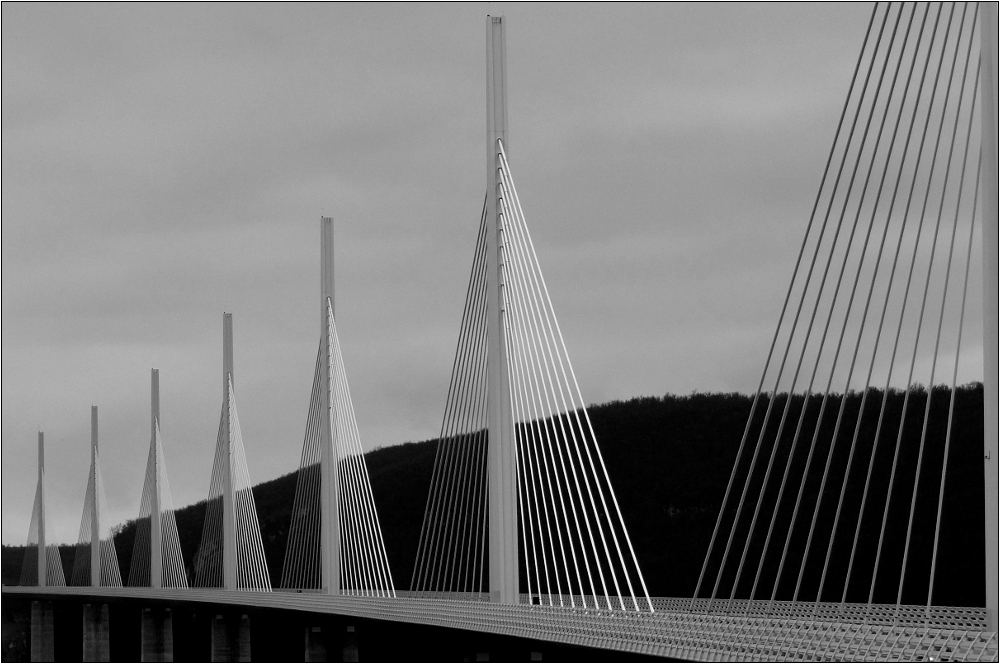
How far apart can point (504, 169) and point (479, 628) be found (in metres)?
6.29

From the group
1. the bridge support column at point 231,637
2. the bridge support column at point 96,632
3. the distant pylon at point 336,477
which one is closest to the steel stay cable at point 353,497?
the distant pylon at point 336,477

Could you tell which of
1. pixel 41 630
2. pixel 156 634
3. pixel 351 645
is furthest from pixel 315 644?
pixel 41 630

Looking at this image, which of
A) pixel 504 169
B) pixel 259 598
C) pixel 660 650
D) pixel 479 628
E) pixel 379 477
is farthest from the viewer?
pixel 379 477

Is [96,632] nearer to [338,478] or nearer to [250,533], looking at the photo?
[250,533]

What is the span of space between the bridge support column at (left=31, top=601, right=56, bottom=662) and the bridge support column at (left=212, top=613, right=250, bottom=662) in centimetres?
2198

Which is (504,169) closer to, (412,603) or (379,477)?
(412,603)

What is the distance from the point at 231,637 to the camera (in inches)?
1697

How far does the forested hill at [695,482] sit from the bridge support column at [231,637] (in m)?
24.0

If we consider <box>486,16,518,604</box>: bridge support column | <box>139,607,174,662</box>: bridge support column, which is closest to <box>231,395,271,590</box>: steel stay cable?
<box>139,607,174,662</box>: bridge support column

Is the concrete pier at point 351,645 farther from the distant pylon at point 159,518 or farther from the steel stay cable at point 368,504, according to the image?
the distant pylon at point 159,518

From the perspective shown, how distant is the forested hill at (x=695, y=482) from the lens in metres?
58.5

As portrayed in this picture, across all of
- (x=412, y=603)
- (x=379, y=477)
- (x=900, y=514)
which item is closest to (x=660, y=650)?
(x=412, y=603)

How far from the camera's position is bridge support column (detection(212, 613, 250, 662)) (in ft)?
140

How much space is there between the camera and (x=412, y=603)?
23.9 meters
